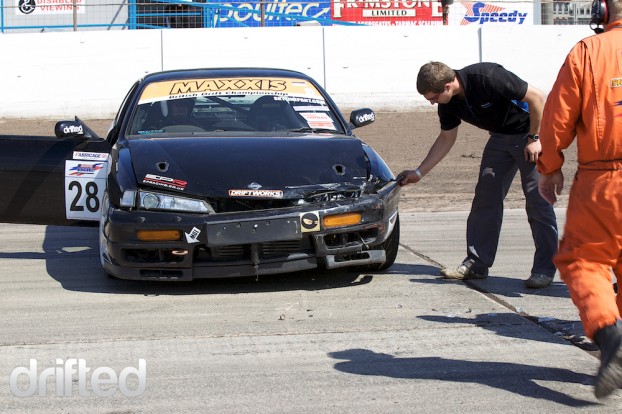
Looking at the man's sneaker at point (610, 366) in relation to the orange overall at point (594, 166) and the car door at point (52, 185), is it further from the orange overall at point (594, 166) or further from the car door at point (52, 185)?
the car door at point (52, 185)

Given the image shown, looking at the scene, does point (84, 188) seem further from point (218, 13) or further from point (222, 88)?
point (218, 13)

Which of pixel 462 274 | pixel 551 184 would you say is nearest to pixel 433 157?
pixel 462 274

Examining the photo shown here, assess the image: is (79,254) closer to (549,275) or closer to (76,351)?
(76,351)

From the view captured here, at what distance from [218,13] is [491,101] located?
1891cm

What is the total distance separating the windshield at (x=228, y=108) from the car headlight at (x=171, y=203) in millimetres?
1097

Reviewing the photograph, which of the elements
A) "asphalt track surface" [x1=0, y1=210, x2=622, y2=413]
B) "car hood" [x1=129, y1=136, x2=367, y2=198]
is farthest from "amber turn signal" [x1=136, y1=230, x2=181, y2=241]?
"asphalt track surface" [x1=0, y1=210, x2=622, y2=413]

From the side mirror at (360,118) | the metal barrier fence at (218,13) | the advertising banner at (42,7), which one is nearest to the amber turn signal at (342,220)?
the side mirror at (360,118)

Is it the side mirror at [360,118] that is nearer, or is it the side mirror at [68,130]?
the side mirror at [68,130]

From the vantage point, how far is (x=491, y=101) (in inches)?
237

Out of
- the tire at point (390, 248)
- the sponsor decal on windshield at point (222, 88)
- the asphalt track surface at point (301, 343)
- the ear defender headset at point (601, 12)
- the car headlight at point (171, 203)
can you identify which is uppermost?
the ear defender headset at point (601, 12)

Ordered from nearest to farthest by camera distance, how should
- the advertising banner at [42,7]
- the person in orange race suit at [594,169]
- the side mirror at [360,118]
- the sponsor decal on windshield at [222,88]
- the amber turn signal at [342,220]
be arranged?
the person in orange race suit at [594,169] < the amber turn signal at [342,220] < the sponsor decal on windshield at [222,88] < the side mirror at [360,118] < the advertising banner at [42,7]

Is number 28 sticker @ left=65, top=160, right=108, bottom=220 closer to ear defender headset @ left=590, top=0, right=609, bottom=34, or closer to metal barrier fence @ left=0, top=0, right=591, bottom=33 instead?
ear defender headset @ left=590, top=0, right=609, bottom=34

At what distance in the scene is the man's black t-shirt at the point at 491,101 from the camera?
591cm

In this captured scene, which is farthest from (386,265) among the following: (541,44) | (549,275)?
(541,44)
